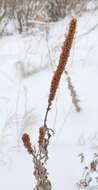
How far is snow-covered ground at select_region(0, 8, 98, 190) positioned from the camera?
2.01 meters

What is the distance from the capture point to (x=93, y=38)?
11.8 feet

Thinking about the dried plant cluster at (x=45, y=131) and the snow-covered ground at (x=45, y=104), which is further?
the snow-covered ground at (x=45, y=104)

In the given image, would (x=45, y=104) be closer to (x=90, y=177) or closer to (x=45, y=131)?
(x=90, y=177)

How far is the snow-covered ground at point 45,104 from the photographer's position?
201 cm

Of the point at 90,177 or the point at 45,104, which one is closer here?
the point at 90,177

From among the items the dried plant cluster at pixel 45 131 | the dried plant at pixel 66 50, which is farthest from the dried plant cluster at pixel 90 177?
the dried plant at pixel 66 50

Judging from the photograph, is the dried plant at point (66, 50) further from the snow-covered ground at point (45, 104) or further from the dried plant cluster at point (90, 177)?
the snow-covered ground at point (45, 104)

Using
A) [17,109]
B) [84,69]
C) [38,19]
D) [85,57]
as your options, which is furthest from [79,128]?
[38,19]

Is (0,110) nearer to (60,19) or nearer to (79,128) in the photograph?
(79,128)

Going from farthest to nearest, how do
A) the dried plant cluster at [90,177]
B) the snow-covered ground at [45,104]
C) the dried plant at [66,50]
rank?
the snow-covered ground at [45,104] < the dried plant cluster at [90,177] < the dried plant at [66,50]

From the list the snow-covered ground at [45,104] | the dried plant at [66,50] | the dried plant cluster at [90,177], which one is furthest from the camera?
the snow-covered ground at [45,104]

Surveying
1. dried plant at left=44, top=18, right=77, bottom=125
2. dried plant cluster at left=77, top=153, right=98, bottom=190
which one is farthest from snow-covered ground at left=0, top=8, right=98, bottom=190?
dried plant at left=44, top=18, right=77, bottom=125

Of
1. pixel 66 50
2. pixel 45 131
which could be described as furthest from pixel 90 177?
pixel 66 50

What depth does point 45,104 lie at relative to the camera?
2.75 metres
